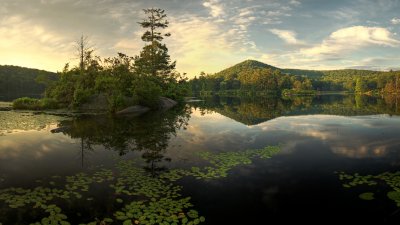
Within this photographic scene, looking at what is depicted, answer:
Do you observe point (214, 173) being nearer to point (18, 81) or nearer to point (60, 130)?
point (60, 130)

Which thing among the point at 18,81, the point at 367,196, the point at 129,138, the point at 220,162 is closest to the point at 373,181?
the point at 367,196

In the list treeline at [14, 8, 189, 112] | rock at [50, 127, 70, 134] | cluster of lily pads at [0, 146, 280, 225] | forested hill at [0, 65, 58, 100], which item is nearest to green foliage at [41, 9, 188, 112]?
treeline at [14, 8, 189, 112]

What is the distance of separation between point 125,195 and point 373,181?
9.32m

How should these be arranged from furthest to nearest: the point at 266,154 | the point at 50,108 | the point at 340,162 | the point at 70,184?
the point at 50,108
the point at 266,154
the point at 340,162
the point at 70,184

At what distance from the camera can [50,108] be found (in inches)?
1762

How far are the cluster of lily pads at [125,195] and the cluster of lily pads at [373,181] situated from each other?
4556 millimetres

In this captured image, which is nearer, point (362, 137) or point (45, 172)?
point (45, 172)

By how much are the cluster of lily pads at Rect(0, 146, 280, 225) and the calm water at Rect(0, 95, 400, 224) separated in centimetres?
5

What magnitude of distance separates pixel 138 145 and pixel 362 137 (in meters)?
15.6

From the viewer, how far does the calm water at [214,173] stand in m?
8.86

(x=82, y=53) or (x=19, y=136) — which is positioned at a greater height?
(x=82, y=53)

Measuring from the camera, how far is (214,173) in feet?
41.9

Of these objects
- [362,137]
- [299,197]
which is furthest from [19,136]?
[362,137]

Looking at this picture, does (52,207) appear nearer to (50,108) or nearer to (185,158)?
(185,158)
